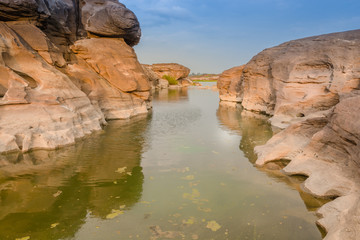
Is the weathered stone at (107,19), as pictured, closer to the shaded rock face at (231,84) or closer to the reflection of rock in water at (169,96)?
the reflection of rock in water at (169,96)

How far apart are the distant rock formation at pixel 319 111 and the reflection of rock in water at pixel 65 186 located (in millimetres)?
5491

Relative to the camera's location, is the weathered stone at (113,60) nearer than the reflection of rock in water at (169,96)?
Yes

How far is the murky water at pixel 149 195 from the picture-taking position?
20.2 ft

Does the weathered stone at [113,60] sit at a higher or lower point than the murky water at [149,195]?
higher

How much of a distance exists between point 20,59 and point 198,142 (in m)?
10.3

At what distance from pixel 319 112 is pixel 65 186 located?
421 inches

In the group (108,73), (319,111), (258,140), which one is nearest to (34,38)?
(108,73)

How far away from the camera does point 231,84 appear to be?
38.0 m

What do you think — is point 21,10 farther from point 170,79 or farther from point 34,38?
point 170,79

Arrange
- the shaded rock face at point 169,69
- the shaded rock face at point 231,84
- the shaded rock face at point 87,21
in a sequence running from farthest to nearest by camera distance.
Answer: the shaded rock face at point 169,69 < the shaded rock face at point 231,84 < the shaded rock face at point 87,21

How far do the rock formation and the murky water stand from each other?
1.54m

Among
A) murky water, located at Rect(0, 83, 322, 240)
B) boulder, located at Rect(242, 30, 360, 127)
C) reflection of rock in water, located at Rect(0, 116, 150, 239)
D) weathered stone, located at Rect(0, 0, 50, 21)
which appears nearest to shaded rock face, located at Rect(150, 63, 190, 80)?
boulder, located at Rect(242, 30, 360, 127)

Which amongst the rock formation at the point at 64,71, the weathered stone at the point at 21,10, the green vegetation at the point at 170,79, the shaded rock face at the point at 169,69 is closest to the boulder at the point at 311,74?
the rock formation at the point at 64,71

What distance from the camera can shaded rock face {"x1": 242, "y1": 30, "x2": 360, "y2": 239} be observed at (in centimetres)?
707
